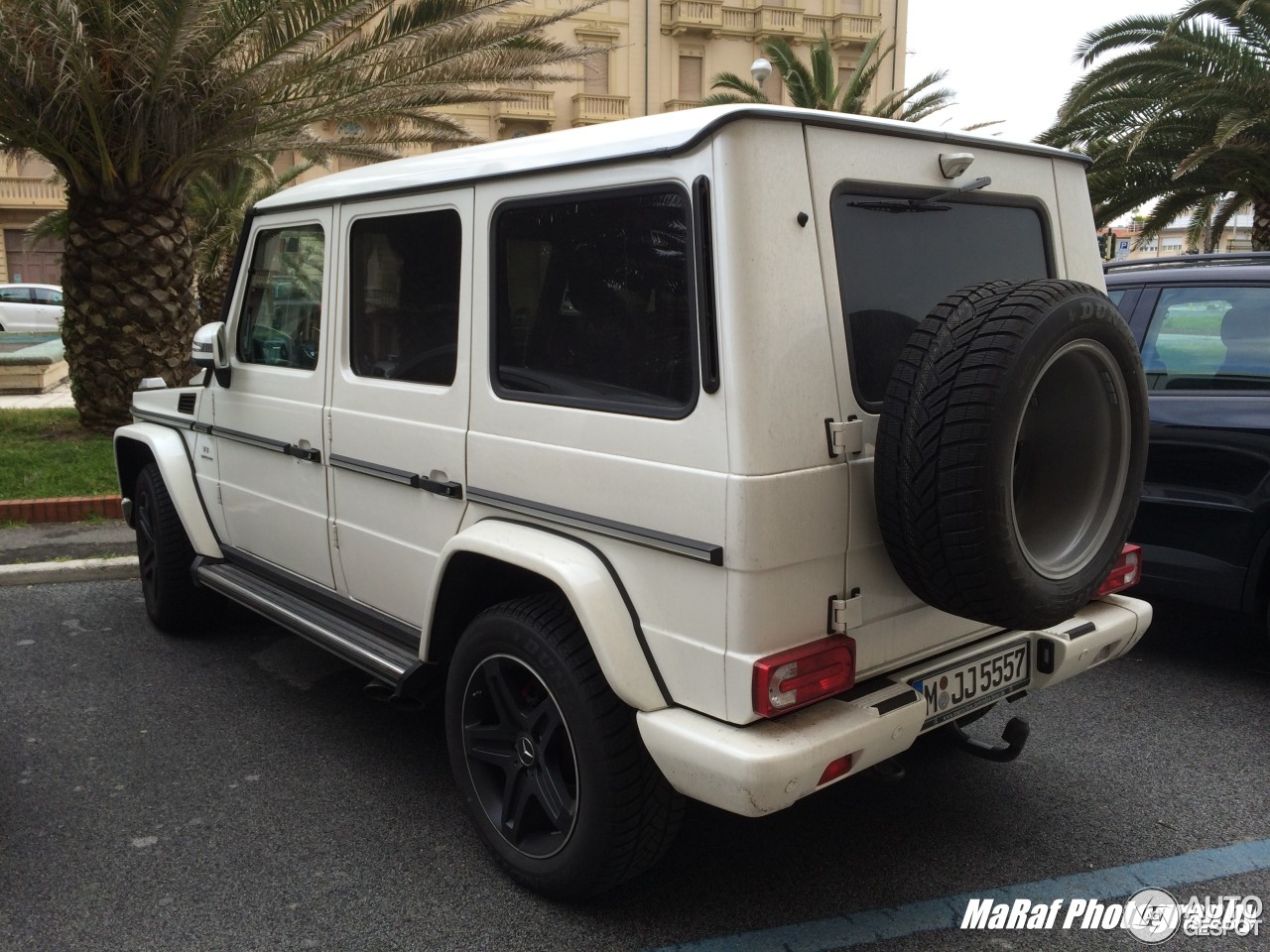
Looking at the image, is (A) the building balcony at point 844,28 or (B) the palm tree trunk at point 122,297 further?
(A) the building balcony at point 844,28

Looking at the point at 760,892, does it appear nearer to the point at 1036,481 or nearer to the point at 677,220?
the point at 1036,481

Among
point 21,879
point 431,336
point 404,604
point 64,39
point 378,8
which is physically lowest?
point 21,879

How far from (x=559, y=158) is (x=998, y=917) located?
2.38m

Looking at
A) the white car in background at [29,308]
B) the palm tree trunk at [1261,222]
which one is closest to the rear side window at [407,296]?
the palm tree trunk at [1261,222]

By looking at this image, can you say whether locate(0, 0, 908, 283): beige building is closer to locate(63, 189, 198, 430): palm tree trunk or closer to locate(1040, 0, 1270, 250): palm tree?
locate(1040, 0, 1270, 250): palm tree

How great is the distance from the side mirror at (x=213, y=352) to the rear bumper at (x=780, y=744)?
8.83 ft

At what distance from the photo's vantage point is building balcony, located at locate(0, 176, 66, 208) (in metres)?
33.5

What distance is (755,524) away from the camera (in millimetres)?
2473

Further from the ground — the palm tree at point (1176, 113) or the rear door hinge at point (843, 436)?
the palm tree at point (1176, 113)

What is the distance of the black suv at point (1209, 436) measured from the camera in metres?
4.38

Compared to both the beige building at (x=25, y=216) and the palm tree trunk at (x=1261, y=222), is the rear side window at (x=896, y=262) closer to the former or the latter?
the palm tree trunk at (x=1261, y=222)

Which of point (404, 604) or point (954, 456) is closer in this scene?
point (954, 456)

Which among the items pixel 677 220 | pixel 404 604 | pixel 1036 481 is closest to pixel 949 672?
pixel 1036 481

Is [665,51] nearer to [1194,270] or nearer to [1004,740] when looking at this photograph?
[1194,270]
